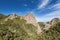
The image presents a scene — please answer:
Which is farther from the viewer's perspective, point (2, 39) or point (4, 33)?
point (4, 33)

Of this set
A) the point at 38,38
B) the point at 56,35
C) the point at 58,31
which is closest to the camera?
the point at 38,38

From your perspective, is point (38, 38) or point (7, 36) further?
point (7, 36)

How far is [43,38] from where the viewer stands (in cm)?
16150

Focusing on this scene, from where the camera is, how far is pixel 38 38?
15412cm

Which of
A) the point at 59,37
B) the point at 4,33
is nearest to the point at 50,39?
the point at 59,37

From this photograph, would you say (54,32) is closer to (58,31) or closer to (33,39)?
(58,31)

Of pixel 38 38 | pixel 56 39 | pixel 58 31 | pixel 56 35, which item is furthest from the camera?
pixel 58 31

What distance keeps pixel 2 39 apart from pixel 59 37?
72.1 metres

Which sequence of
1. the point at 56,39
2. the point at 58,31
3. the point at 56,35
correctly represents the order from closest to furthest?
1. the point at 56,39
2. the point at 56,35
3. the point at 58,31

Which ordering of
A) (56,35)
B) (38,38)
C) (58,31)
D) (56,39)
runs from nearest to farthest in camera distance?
1. (38,38)
2. (56,39)
3. (56,35)
4. (58,31)

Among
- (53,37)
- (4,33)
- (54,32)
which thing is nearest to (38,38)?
(53,37)

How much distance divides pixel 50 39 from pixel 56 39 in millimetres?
11615

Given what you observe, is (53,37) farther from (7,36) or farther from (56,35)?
(7,36)

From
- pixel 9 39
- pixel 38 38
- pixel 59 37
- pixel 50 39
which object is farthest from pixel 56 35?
pixel 9 39
